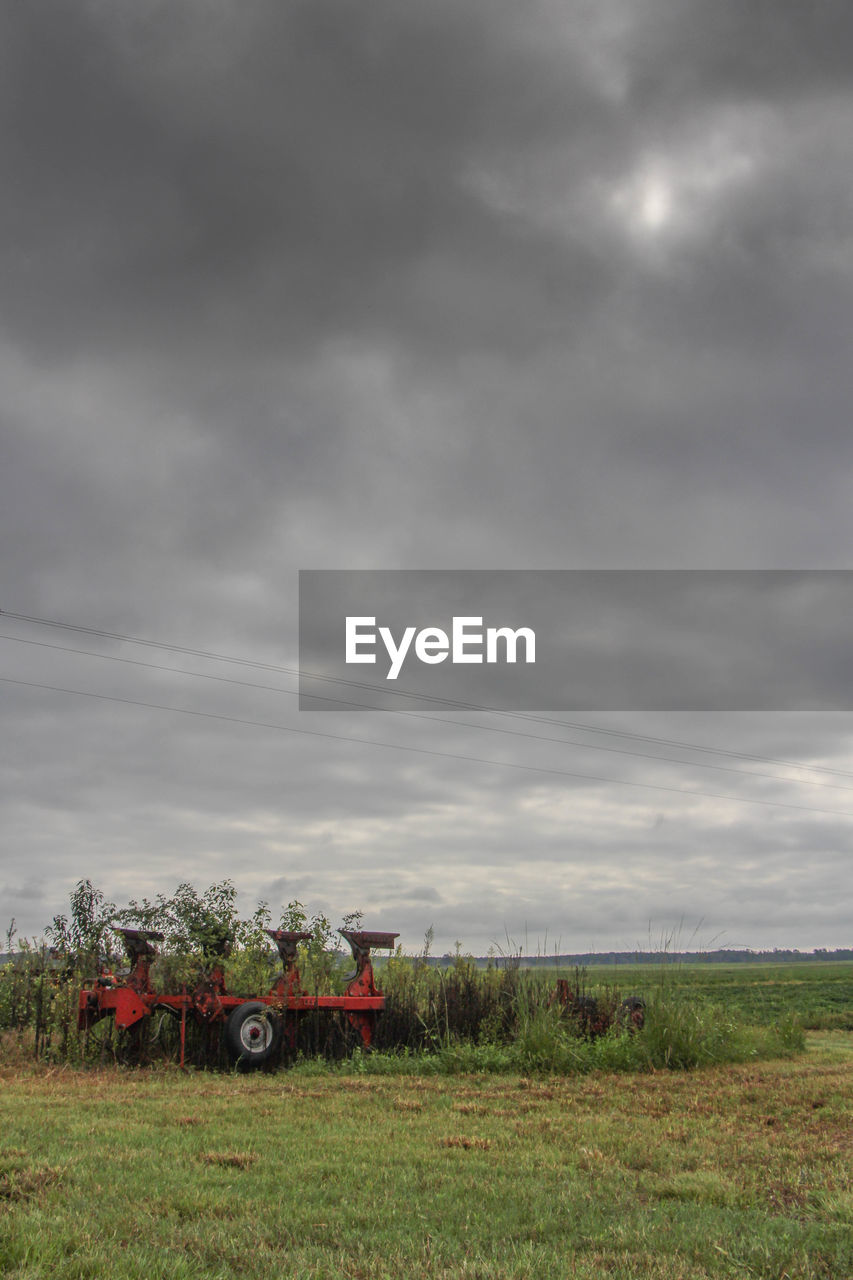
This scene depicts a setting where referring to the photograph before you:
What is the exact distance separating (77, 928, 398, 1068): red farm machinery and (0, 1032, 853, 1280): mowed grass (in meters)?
3.29

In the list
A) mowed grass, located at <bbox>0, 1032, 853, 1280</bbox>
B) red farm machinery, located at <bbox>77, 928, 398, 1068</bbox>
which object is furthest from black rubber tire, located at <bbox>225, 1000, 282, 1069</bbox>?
mowed grass, located at <bbox>0, 1032, 853, 1280</bbox>

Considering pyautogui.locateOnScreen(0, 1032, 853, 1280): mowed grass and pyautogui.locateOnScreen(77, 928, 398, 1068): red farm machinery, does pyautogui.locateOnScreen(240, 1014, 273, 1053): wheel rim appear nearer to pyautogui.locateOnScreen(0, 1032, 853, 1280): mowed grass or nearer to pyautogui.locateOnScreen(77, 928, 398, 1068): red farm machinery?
pyautogui.locateOnScreen(77, 928, 398, 1068): red farm machinery

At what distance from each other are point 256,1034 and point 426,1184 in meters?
9.81

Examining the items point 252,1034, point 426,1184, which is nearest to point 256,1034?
point 252,1034

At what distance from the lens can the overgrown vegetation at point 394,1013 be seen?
1672 centimetres

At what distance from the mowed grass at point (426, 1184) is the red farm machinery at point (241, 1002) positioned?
3287 mm

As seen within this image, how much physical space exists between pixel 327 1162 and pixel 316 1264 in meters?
3.05

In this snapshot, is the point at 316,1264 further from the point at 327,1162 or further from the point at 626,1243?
the point at 327,1162

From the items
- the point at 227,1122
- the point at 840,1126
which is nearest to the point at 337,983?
the point at 227,1122

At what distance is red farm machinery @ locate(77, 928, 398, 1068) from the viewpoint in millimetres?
16719

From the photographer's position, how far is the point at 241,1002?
17.3 metres

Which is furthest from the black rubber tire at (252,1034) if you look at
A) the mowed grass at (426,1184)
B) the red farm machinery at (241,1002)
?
the mowed grass at (426,1184)

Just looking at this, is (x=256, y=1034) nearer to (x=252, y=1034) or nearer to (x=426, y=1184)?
(x=252, y=1034)

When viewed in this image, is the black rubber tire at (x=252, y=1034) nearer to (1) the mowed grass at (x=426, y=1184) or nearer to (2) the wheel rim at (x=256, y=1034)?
(2) the wheel rim at (x=256, y=1034)
